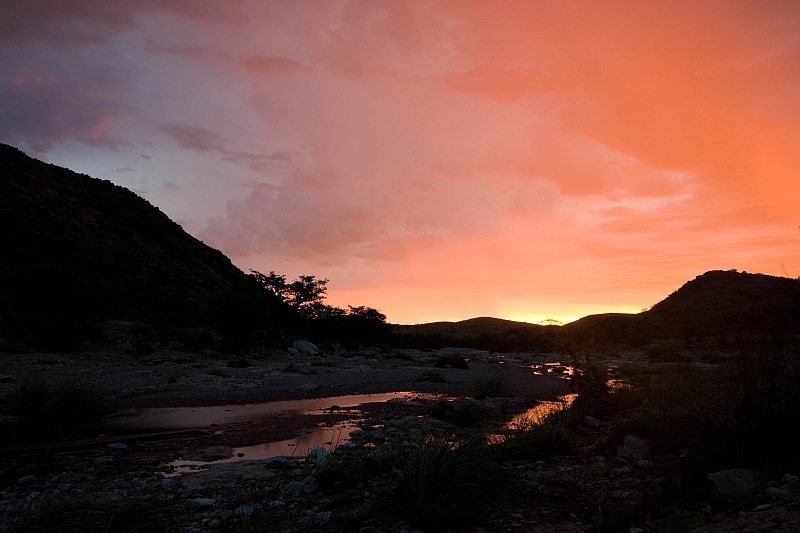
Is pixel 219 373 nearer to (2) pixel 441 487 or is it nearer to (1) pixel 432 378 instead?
(1) pixel 432 378

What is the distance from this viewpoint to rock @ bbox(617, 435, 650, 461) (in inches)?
306

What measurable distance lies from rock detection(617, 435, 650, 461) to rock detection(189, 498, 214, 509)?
6296mm

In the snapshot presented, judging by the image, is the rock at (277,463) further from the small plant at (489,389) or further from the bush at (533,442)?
the small plant at (489,389)

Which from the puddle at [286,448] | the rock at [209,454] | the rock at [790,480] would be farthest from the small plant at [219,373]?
the rock at [790,480]

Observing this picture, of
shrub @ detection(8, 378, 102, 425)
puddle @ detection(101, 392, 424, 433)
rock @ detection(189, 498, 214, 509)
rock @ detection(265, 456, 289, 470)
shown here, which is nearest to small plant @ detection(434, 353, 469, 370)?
puddle @ detection(101, 392, 424, 433)

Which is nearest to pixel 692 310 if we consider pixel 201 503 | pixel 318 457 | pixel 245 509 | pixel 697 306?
pixel 697 306

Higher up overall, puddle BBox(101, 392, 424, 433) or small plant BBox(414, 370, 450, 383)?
small plant BBox(414, 370, 450, 383)

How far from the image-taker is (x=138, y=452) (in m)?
8.99

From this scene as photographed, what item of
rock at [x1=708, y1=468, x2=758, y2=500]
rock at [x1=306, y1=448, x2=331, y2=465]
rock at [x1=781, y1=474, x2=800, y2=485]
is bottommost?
rock at [x1=306, y1=448, x2=331, y2=465]

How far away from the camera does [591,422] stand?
418 inches

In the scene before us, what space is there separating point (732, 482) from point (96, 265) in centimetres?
5198

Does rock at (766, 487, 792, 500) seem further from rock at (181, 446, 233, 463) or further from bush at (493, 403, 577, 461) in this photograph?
rock at (181, 446, 233, 463)

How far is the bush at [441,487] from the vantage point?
545 cm

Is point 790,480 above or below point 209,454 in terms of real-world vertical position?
above
